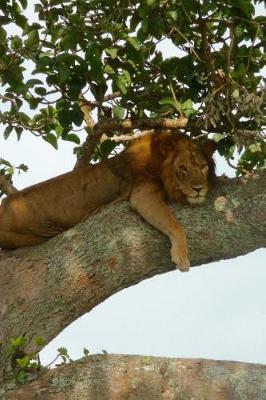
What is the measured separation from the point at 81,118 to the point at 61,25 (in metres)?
0.98

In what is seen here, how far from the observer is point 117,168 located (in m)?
6.75

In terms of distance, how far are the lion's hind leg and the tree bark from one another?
1.58 ft

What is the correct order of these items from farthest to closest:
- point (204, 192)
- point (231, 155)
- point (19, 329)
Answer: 1. point (231, 155)
2. point (204, 192)
3. point (19, 329)

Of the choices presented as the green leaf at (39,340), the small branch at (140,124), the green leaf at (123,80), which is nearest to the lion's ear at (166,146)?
the small branch at (140,124)

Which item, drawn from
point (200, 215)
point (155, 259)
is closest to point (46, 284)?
point (155, 259)

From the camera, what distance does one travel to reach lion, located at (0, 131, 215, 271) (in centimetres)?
641

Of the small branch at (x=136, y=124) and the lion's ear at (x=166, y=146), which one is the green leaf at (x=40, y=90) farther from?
the lion's ear at (x=166, y=146)

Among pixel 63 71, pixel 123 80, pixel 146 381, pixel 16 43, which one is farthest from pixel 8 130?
pixel 146 381

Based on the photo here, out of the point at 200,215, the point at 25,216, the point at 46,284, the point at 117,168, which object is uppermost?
the point at 117,168

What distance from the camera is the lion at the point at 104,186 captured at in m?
6.41

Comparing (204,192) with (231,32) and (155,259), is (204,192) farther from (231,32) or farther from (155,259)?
(231,32)

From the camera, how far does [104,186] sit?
666 centimetres

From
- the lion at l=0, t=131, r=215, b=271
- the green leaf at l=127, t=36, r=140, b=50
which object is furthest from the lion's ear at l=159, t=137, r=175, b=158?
the green leaf at l=127, t=36, r=140, b=50

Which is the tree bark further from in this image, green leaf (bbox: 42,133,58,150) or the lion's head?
green leaf (bbox: 42,133,58,150)
